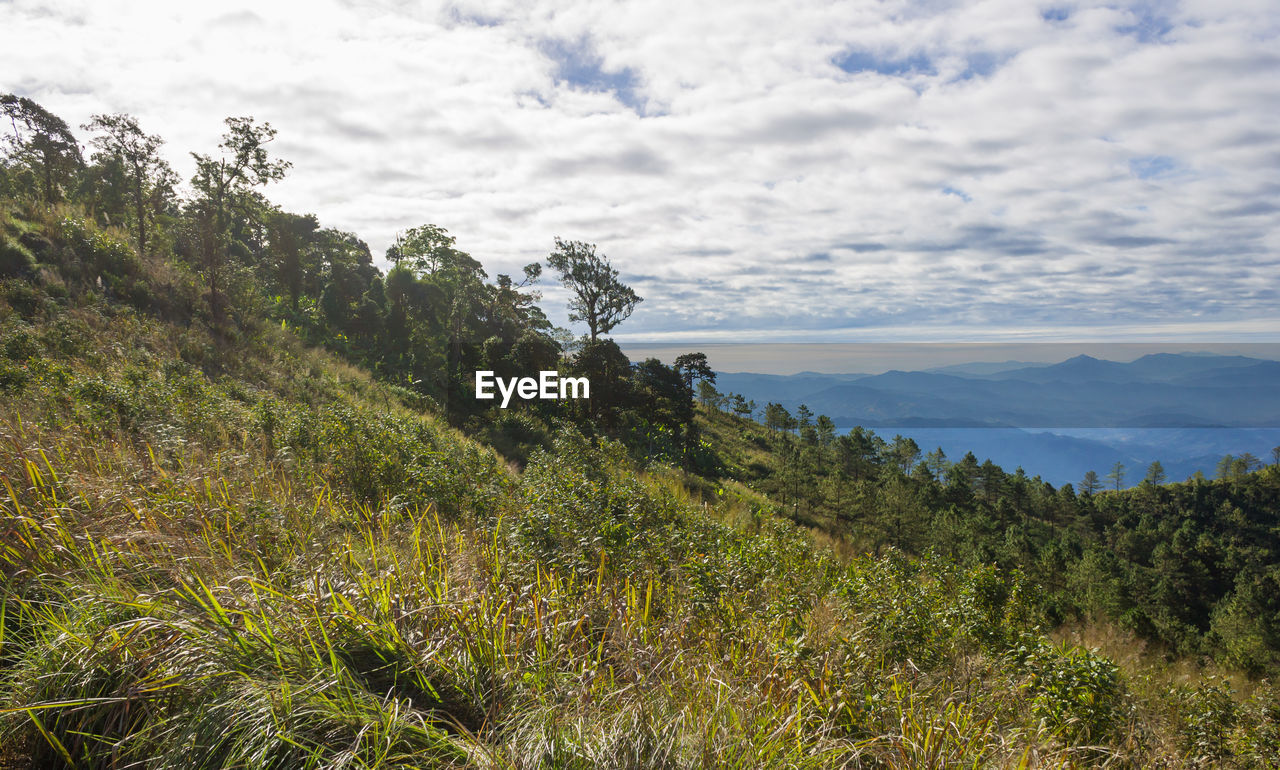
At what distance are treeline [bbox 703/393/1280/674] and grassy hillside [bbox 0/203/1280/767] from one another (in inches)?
433

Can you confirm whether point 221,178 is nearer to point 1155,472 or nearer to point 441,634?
point 441,634

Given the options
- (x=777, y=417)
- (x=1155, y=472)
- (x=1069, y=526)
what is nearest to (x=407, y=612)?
(x=777, y=417)

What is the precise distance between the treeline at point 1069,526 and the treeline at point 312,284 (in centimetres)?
1194

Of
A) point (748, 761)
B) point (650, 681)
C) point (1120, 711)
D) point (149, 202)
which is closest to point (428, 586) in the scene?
point (650, 681)

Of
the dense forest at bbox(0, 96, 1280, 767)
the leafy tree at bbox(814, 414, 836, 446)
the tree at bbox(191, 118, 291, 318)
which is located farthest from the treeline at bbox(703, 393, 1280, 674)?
the tree at bbox(191, 118, 291, 318)

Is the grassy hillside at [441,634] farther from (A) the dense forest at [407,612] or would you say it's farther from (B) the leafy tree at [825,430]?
(B) the leafy tree at [825,430]

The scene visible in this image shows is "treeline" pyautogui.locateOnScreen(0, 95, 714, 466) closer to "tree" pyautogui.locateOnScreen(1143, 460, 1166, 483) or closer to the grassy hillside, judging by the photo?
the grassy hillside

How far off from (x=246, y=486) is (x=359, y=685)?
357 cm

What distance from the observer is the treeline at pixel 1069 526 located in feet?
114

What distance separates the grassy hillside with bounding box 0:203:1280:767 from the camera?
208 centimetres

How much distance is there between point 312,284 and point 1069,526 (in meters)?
91.8

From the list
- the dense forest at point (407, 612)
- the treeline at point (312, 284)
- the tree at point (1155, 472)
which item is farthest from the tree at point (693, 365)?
the tree at point (1155, 472)

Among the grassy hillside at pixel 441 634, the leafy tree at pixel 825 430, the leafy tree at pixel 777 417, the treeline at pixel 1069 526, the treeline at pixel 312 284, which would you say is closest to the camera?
the grassy hillside at pixel 441 634

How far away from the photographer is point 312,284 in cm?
3369
